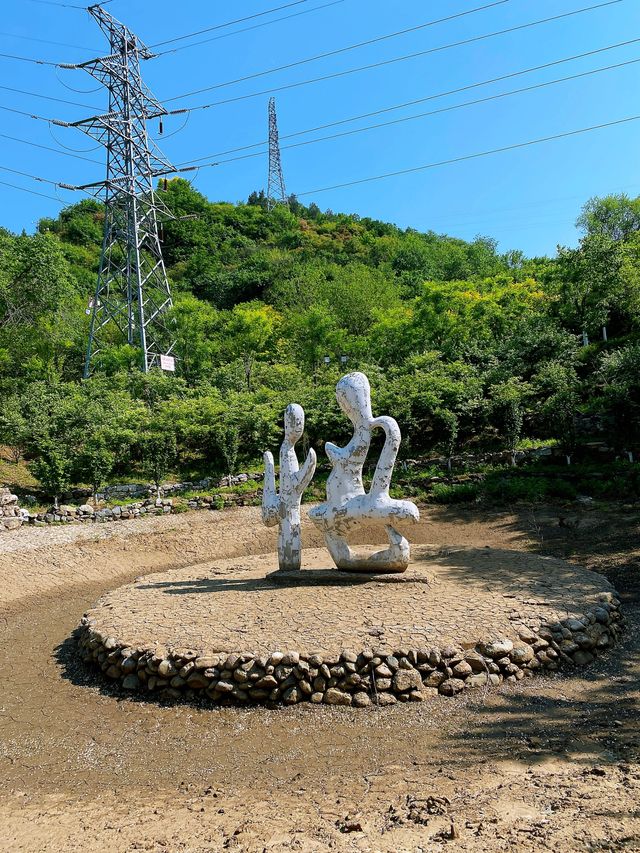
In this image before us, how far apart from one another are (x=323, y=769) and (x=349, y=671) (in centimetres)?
135

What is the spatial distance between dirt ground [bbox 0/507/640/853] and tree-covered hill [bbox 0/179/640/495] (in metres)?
11.5

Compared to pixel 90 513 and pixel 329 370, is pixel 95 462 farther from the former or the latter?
pixel 329 370

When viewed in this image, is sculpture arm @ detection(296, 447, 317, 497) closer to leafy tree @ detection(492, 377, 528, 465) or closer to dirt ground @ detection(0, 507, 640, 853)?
dirt ground @ detection(0, 507, 640, 853)

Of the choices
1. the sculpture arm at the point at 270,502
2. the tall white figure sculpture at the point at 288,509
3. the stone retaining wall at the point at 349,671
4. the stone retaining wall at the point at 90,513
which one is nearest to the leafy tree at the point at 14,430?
the stone retaining wall at the point at 90,513

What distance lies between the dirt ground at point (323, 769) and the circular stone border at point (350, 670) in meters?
0.18

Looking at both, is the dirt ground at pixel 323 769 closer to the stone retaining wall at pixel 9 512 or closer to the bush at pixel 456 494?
the stone retaining wall at pixel 9 512

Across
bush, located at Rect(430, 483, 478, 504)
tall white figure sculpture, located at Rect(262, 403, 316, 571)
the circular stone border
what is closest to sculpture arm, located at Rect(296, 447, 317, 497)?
tall white figure sculpture, located at Rect(262, 403, 316, 571)

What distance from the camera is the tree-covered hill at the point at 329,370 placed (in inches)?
758

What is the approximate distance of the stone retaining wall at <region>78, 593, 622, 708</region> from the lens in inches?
249

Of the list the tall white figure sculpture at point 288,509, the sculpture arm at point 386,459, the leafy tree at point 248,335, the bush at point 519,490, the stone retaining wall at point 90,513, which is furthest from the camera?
the leafy tree at point 248,335

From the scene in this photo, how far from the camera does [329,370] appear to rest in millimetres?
25859

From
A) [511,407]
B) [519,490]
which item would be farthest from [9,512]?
[511,407]

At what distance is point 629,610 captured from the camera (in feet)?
28.6

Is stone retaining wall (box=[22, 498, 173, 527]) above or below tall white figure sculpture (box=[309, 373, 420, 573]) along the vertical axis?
below
